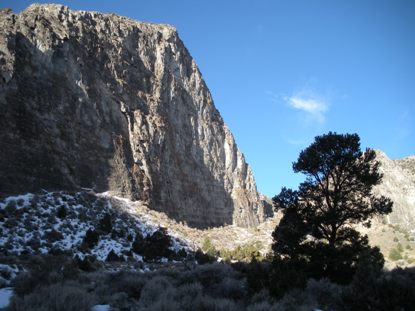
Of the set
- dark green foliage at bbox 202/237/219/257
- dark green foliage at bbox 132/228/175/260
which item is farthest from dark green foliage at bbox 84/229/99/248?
dark green foliage at bbox 202/237/219/257

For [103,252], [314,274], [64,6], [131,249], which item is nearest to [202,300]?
[314,274]

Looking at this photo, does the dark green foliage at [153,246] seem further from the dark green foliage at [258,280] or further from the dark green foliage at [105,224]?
the dark green foliage at [258,280]

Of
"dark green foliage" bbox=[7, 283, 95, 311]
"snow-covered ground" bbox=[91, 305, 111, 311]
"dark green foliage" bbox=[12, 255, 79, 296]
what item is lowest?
"snow-covered ground" bbox=[91, 305, 111, 311]

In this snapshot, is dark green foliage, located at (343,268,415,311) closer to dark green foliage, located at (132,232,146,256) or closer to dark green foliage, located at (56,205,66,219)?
dark green foliage, located at (132,232,146,256)

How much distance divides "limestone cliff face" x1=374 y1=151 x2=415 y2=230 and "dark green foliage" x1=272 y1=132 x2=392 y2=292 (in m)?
93.1

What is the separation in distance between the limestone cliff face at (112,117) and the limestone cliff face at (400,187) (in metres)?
45.3

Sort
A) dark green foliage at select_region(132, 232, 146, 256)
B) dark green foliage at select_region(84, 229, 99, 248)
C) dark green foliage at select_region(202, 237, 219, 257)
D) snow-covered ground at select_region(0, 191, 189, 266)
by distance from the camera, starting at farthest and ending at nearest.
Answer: dark green foliage at select_region(202, 237, 219, 257) → dark green foliage at select_region(132, 232, 146, 256) → dark green foliage at select_region(84, 229, 99, 248) → snow-covered ground at select_region(0, 191, 189, 266)

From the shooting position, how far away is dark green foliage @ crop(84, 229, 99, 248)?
35656 mm

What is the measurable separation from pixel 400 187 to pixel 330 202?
3965 inches

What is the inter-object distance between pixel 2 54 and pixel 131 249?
25.0 metres

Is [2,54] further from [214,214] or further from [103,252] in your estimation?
[214,214]

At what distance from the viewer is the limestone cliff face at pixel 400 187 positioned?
369ft

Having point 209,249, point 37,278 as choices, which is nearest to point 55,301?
point 37,278

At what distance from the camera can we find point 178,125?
76375 millimetres
